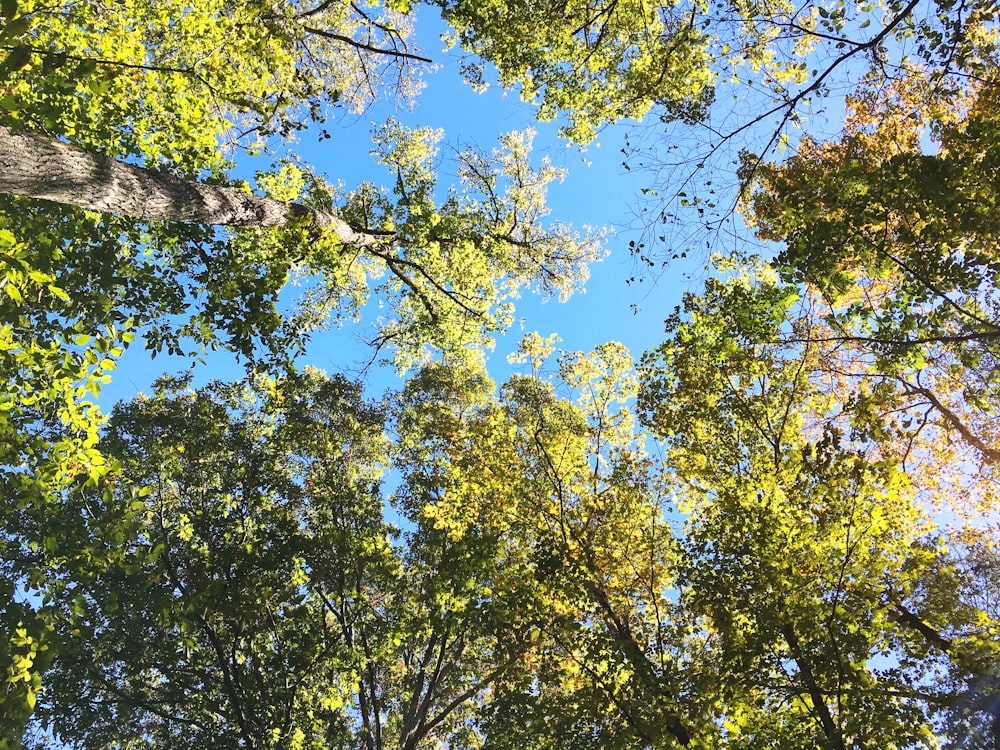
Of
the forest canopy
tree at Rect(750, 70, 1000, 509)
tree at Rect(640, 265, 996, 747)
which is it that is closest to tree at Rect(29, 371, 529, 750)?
the forest canopy

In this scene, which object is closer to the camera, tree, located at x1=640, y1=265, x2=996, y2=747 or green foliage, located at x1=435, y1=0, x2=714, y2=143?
tree, located at x1=640, y1=265, x2=996, y2=747

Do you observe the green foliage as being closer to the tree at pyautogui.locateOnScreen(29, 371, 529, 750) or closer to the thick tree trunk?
the thick tree trunk

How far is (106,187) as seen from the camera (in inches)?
185

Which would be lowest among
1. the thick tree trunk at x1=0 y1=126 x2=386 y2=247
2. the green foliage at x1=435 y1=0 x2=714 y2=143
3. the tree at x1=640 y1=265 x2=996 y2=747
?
the tree at x1=640 y1=265 x2=996 y2=747

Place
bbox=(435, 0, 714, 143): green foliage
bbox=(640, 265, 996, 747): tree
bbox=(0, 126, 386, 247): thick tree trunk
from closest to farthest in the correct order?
bbox=(0, 126, 386, 247): thick tree trunk
bbox=(640, 265, 996, 747): tree
bbox=(435, 0, 714, 143): green foliage

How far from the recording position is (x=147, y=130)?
8023 mm

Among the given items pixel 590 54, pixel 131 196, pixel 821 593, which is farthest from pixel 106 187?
pixel 821 593

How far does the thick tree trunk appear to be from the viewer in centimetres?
418

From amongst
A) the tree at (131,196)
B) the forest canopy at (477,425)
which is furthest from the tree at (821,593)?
the tree at (131,196)

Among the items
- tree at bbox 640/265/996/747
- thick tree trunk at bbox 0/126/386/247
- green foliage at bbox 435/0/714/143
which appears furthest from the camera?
green foliage at bbox 435/0/714/143

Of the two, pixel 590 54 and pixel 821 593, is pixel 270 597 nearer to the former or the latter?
pixel 821 593

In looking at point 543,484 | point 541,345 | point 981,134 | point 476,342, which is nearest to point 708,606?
point 543,484

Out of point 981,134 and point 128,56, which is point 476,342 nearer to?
point 128,56

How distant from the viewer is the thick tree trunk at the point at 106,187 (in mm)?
4180
